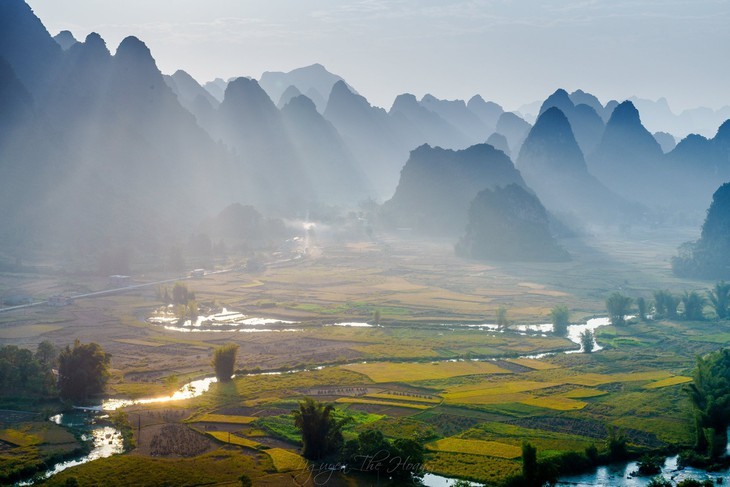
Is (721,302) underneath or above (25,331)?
above

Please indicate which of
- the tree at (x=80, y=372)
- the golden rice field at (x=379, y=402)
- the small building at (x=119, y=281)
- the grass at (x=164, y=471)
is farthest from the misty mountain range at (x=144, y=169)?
the grass at (x=164, y=471)

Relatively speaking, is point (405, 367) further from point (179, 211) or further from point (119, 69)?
point (119, 69)

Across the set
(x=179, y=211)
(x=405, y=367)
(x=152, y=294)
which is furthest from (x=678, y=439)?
(x=179, y=211)

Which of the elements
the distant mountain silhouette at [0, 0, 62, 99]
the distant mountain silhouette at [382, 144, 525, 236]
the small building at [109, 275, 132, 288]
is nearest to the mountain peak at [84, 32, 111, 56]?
the distant mountain silhouette at [0, 0, 62, 99]

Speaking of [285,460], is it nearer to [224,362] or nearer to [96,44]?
[224,362]

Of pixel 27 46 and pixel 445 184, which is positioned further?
pixel 445 184

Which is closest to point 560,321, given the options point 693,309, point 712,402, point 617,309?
point 617,309
